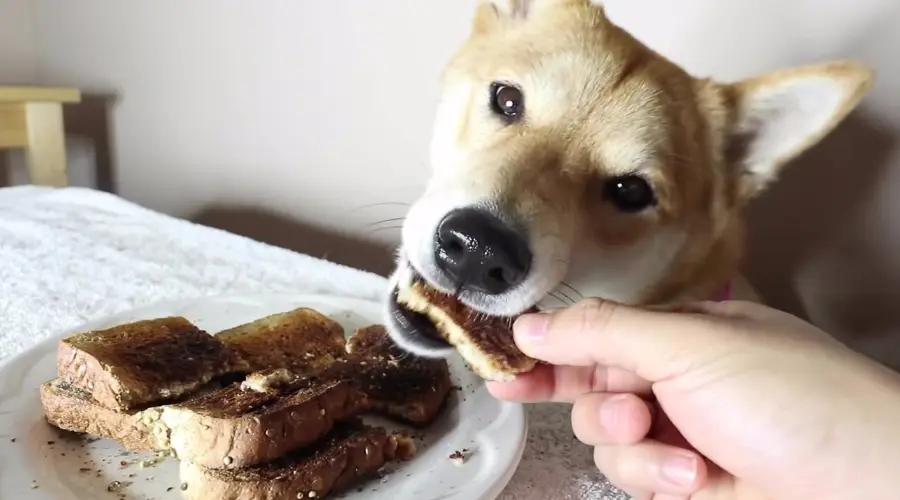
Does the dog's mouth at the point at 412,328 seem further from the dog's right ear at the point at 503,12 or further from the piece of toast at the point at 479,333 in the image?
the dog's right ear at the point at 503,12

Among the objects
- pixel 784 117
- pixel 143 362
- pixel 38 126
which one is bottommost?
pixel 38 126

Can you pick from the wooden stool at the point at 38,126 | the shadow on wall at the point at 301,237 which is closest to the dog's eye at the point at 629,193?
the shadow on wall at the point at 301,237

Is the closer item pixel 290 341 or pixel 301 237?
pixel 290 341

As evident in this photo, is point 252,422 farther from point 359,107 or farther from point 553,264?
point 359,107

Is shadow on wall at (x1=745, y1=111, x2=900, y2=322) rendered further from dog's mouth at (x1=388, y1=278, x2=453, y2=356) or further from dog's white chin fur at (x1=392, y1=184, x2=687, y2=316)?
dog's mouth at (x1=388, y1=278, x2=453, y2=356)

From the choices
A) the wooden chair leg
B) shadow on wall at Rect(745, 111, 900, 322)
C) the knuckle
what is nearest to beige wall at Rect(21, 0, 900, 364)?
shadow on wall at Rect(745, 111, 900, 322)

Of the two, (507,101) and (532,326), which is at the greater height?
(507,101)

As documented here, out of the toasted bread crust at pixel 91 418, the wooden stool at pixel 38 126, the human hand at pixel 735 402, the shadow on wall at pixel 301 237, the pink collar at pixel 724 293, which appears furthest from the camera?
the wooden stool at pixel 38 126

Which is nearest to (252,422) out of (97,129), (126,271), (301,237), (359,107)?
(126,271)
